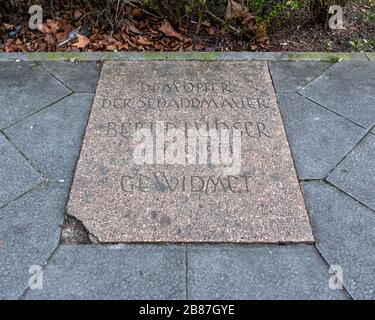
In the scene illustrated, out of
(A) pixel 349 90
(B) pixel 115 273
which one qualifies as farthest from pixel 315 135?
(B) pixel 115 273

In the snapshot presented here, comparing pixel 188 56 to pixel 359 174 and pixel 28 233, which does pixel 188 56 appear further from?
pixel 28 233

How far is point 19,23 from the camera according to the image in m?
3.89

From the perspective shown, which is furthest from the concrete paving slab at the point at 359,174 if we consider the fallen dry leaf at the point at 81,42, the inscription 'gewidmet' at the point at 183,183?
the fallen dry leaf at the point at 81,42

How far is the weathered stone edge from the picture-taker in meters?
3.43

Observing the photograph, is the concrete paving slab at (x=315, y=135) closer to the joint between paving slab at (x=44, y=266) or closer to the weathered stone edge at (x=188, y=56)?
the weathered stone edge at (x=188, y=56)

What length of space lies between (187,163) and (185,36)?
176 cm

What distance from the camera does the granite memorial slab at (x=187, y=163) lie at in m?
2.14

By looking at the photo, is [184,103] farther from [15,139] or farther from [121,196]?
[15,139]

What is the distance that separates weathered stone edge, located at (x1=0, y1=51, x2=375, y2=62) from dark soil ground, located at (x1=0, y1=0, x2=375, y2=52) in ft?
0.50

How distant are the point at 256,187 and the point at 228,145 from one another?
0.39m

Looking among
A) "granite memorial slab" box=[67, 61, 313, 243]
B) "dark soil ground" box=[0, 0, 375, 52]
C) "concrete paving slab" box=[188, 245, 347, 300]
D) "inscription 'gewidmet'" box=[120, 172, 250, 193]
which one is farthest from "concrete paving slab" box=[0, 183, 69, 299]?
"dark soil ground" box=[0, 0, 375, 52]

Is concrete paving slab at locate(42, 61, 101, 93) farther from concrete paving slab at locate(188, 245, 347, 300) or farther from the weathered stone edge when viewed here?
concrete paving slab at locate(188, 245, 347, 300)

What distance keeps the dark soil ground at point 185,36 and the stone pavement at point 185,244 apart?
67 centimetres

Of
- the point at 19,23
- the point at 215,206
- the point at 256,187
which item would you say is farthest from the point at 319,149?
the point at 19,23
